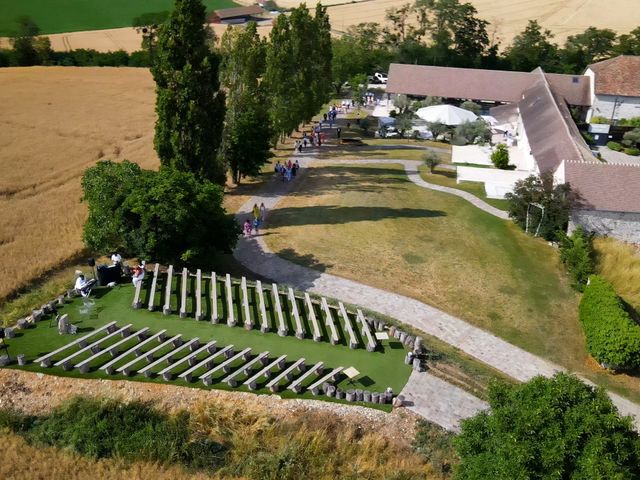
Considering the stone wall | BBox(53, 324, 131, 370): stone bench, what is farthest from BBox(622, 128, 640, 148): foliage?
BBox(53, 324, 131, 370): stone bench

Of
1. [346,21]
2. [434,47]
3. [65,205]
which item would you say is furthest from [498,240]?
[346,21]

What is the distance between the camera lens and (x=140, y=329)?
20.7 metres

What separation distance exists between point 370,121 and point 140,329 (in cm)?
4539

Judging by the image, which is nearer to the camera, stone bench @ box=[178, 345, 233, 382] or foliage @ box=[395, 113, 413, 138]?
stone bench @ box=[178, 345, 233, 382]

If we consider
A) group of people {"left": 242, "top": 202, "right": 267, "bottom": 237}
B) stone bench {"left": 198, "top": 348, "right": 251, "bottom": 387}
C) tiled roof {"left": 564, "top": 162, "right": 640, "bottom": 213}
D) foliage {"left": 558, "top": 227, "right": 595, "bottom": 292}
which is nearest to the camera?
stone bench {"left": 198, "top": 348, "right": 251, "bottom": 387}

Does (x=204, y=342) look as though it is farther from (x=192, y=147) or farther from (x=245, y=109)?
(x=245, y=109)

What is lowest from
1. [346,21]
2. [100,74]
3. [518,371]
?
[518,371]

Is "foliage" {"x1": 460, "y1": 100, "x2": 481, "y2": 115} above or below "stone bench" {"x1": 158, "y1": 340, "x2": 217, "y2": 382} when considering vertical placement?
above

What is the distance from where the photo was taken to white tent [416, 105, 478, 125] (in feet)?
177

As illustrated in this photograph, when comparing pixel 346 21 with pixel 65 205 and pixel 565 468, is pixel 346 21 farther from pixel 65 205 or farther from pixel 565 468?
pixel 565 468

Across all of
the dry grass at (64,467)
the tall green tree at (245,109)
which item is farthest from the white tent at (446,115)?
the dry grass at (64,467)

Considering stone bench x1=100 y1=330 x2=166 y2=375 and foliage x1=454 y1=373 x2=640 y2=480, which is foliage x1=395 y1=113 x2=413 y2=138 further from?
foliage x1=454 y1=373 x2=640 y2=480

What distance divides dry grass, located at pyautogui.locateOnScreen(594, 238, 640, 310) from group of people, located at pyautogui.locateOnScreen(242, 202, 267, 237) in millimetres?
18246

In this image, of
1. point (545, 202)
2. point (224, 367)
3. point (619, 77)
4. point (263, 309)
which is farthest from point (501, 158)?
point (224, 367)
